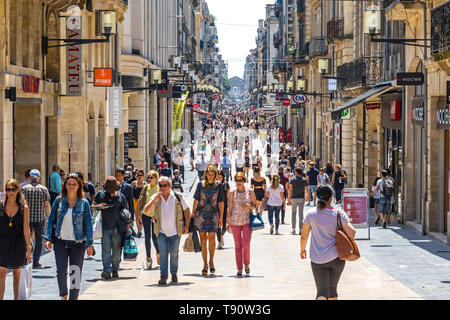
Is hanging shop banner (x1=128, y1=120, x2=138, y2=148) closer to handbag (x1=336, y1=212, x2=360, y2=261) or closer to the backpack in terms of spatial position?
the backpack

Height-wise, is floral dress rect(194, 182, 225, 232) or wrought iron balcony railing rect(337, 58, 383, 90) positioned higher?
wrought iron balcony railing rect(337, 58, 383, 90)

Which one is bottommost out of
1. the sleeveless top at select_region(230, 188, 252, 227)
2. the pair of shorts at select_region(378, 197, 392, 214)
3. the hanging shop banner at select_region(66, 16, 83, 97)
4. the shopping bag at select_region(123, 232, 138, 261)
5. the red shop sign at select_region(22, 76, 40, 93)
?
the pair of shorts at select_region(378, 197, 392, 214)

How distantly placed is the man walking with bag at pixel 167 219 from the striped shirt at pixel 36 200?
7.31ft

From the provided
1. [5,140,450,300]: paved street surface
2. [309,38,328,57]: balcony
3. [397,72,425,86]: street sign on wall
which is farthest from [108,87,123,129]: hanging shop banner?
[309,38,328,57]: balcony

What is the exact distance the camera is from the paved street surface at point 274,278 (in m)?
11.8

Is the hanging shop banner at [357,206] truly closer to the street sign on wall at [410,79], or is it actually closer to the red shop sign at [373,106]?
the street sign on wall at [410,79]

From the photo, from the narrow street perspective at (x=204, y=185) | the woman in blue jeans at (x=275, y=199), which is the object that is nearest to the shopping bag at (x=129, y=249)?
the narrow street perspective at (x=204, y=185)

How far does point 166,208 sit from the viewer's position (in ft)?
40.9

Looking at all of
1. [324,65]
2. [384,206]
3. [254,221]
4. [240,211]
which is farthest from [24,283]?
[324,65]

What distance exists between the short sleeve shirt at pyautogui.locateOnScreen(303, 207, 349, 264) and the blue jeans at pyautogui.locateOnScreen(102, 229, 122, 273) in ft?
15.6

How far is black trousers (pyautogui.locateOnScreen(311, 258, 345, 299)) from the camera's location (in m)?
9.09

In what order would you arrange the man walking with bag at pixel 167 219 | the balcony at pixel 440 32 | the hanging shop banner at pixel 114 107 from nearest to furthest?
the man walking with bag at pixel 167 219 < the balcony at pixel 440 32 < the hanging shop banner at pixel 114 107

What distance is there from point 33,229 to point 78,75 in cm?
1259

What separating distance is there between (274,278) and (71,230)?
156 inches
